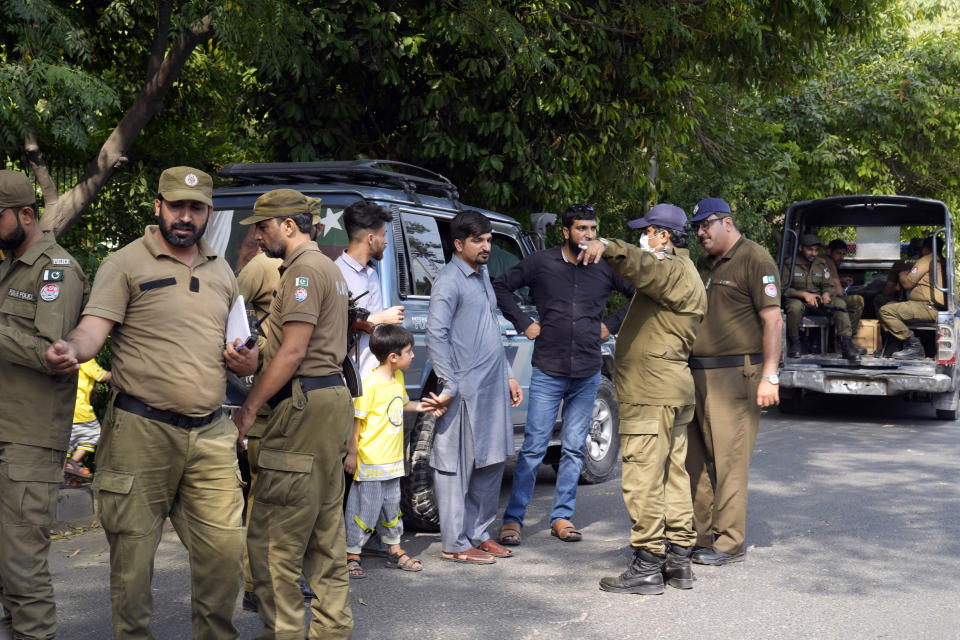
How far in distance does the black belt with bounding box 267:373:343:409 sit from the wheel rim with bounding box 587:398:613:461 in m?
4.41

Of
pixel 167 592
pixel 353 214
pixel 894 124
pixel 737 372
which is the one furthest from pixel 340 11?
pixel 894 124

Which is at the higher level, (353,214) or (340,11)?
(340,11)

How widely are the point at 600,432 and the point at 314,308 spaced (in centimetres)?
480

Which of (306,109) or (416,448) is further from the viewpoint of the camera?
(306,109)

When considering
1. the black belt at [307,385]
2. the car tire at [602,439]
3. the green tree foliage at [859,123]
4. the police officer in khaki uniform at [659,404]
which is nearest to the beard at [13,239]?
the black belt at [307,385]

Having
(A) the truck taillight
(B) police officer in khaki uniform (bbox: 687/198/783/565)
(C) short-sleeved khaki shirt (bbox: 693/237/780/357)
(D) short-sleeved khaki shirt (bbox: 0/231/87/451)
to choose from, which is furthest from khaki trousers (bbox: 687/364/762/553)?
(A) the truck taillight

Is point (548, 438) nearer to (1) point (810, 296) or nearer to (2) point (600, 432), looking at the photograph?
(2) point (600, 432)

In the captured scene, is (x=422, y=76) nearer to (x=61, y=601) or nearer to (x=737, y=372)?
(x=737, y=372)

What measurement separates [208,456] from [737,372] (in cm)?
347

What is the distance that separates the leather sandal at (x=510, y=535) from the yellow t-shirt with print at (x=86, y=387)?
9.31 ft

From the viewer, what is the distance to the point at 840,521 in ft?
23.7

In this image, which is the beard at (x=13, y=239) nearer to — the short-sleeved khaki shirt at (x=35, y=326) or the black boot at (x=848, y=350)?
the short-sleeved khaki shirt at (x=35, y=326)

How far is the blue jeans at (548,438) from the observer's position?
673 centimetres

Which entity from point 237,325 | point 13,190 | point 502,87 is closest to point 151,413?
point 237,325
